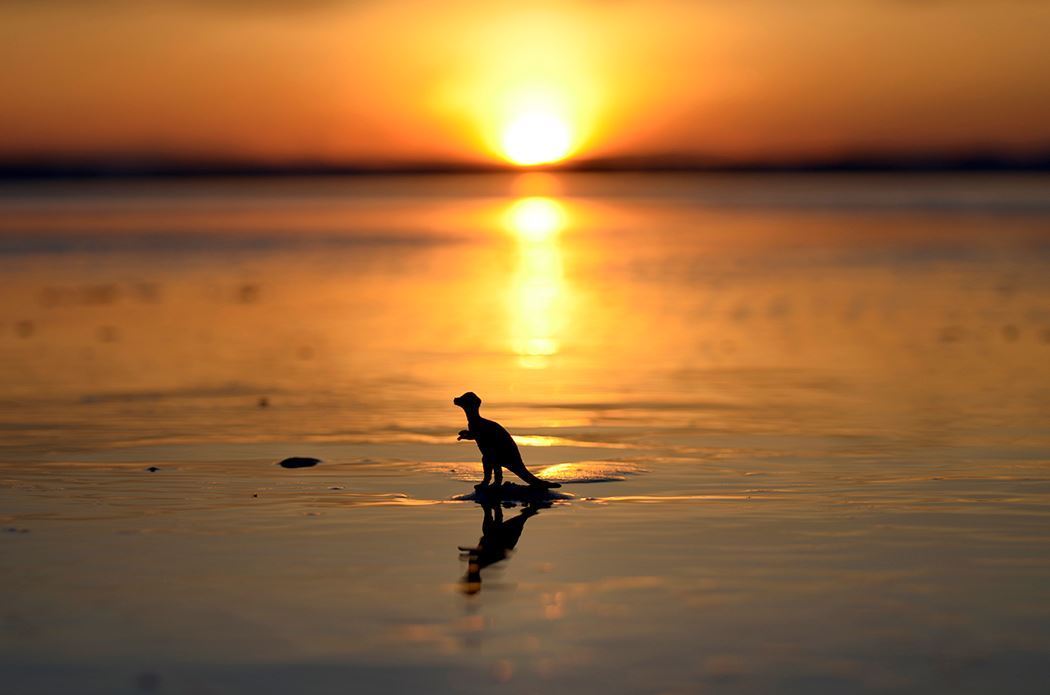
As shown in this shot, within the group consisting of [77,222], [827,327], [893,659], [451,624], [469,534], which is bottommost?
[893,659]

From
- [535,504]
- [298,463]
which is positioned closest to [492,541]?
[535,504]

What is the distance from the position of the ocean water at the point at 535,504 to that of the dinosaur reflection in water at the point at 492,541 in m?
0.04

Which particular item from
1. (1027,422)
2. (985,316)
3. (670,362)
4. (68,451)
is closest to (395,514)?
(68,451)

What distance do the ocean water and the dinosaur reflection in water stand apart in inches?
1.8

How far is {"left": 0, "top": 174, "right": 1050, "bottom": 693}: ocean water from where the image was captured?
27.2ft

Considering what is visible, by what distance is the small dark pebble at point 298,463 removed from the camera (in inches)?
563

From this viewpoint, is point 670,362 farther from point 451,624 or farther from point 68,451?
point 451,624

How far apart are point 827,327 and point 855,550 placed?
1832cm

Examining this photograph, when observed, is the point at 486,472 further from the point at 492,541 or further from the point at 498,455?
the point at 492,541

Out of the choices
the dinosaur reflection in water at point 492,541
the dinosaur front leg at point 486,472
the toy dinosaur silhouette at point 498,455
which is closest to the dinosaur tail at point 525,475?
the toy dinosaur silhouette at point 498,455

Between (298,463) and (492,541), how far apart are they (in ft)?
12.4

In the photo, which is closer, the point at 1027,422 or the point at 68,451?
the point at 68,451

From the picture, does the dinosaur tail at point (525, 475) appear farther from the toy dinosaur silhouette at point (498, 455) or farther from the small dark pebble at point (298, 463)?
the small dark pebble at point (298, 463)

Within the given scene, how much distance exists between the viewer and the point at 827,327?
2850 centimetres
